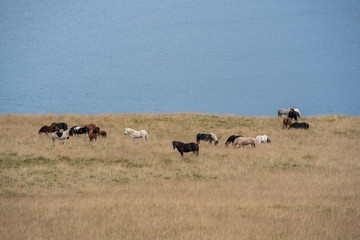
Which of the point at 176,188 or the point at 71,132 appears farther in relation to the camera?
the point at 71,132

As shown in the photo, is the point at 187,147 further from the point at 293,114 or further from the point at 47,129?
the point at 293,114

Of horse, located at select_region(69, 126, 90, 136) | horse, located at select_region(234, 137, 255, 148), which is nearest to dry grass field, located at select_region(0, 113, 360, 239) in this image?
horse, located at select_region(234, 137, 255, 148)

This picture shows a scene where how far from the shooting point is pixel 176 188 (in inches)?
653

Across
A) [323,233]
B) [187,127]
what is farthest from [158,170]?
[187,127]

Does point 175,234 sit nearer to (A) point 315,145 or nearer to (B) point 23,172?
(B) point 23,172

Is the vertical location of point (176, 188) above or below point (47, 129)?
below

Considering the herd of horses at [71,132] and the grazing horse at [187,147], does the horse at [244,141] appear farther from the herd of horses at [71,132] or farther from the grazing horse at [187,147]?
the herd of horses at [71,132]

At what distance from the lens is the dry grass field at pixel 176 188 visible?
1101cm

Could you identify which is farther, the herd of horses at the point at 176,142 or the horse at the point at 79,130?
the horse at the point at 79,130

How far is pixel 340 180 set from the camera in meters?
17.8

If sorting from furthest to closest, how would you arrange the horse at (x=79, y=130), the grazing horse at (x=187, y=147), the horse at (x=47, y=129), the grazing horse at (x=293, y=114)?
the grazing horse at (x=293, y=114) < the horse at (x=47, y=129) < the horse at (x=79, y=130) < the grazing horse at (x=187, y=147)

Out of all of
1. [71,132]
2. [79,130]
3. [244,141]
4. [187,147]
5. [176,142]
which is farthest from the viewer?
[79,130]

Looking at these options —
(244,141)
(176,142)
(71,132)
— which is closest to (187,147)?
(176,142)

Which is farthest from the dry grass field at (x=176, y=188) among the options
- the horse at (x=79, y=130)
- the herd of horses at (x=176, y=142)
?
the horse at (x=79, y=130)
